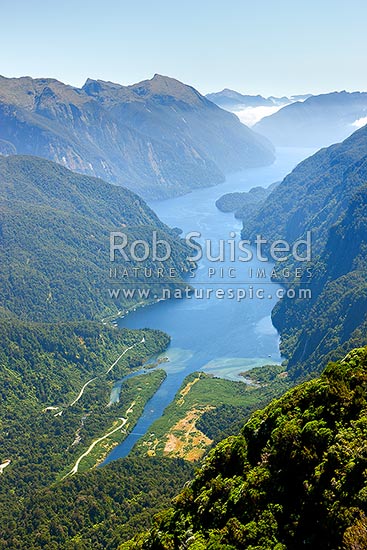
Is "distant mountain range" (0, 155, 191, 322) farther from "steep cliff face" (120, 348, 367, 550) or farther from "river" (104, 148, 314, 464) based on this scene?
"steep cliff face" (120, 348, 367, 550)

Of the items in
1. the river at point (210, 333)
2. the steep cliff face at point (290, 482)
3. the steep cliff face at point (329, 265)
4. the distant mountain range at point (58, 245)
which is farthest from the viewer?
the distant mountain range at point (58, 245)

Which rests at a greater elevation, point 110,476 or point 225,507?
point 225,507

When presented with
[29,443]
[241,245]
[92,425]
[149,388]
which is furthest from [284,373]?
[241,245]

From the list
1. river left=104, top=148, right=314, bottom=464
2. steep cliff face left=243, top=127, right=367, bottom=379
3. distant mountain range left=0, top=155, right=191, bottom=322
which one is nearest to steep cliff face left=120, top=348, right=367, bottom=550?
river left=104, top=148, right=314, bottom=464

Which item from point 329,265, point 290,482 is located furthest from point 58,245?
point 290,482

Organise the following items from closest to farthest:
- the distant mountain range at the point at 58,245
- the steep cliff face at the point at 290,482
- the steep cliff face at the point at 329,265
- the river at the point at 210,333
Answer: the steep cliff face at the point at 290,482, the steep cliff face at the point at 329,265, the river at the point at 210,333, the distant mountain range at the point at 58,245

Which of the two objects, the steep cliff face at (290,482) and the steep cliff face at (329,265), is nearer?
the steep cliff face at (290,482)

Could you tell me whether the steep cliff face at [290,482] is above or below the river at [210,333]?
above

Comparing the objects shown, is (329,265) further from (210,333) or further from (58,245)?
(58,245)

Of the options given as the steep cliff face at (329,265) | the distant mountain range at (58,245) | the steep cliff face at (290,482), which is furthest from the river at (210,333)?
the steep cliff face at (290,482)

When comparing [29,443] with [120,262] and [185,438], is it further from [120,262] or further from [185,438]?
[120,262]

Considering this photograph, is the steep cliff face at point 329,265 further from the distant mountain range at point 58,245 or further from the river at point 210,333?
the distant mountain range at point 58,245
